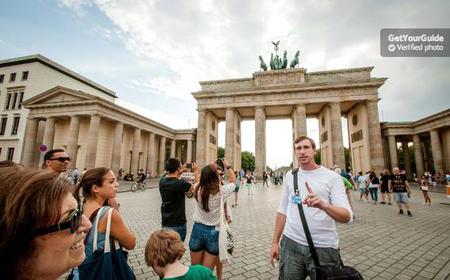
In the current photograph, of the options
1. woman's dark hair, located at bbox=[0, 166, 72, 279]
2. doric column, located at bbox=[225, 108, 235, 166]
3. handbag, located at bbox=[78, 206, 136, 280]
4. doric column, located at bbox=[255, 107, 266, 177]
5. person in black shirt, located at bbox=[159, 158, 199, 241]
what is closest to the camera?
woman's dark hair, located at bbox=[0, 166, 72, 279]

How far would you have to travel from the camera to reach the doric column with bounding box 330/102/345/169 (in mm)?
27695

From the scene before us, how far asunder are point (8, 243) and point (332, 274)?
6.90 ft

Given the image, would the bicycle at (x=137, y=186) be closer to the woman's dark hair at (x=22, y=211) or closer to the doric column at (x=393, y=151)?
the woman's dark hair at (x=22, y=211)

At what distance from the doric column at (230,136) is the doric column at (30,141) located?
26.9 metres

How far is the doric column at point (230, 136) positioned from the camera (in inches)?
1248

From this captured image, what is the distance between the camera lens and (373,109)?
1104 inches

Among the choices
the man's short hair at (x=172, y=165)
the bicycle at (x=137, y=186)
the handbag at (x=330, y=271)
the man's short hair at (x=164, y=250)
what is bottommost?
the bicycle at (x=137, y=186)

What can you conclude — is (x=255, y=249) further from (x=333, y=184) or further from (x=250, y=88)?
(x=250, y=88)

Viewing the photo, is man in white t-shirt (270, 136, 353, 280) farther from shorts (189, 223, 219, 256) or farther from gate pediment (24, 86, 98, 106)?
gate pediment (24, 86, 98, 106)

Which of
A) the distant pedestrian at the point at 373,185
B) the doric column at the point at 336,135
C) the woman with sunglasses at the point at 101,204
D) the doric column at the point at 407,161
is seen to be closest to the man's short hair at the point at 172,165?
the woman with sunglasses at the point at 101,204

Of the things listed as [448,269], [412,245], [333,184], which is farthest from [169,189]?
[412,245]

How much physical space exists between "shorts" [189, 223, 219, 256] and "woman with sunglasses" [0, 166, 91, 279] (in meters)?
2.02

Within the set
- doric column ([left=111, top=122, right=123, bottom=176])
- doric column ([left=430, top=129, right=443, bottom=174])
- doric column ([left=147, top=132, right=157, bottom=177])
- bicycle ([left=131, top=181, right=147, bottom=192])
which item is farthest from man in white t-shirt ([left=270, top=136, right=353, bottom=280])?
doric column ([left=430, top=129, right=443, bottom=174])

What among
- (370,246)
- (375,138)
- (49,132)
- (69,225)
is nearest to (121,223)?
(69,225)
